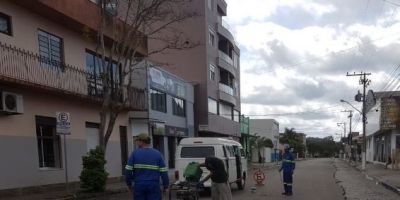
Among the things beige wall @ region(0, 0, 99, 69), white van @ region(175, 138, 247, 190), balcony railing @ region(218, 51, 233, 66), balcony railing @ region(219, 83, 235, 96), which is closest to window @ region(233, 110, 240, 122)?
balcony railing @ region(219, 83, 235, 96)

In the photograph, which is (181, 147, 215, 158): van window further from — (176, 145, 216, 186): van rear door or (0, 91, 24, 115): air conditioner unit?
(0, 91, 24, 115): air conditioner unit

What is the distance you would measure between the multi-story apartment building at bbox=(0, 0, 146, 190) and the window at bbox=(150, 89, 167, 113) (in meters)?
6.66

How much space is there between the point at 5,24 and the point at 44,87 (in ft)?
8.97

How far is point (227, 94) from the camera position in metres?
56.2

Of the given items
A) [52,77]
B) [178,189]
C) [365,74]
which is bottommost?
Result: [178,189]

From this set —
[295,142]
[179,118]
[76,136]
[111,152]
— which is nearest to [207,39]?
[179,118]

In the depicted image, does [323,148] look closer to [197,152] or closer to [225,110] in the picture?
[225,110]

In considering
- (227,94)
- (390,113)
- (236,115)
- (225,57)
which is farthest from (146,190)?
(236,115)

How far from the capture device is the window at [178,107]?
40562 millimetres

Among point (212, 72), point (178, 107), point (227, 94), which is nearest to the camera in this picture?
point (178, 107)

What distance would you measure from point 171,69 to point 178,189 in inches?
1479

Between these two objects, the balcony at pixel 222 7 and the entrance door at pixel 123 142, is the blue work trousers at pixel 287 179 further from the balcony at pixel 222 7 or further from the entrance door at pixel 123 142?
the balcony at pixel 222 7

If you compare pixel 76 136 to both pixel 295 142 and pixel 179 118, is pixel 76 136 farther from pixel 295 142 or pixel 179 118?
pixel 295 142

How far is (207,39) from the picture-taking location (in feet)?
161
